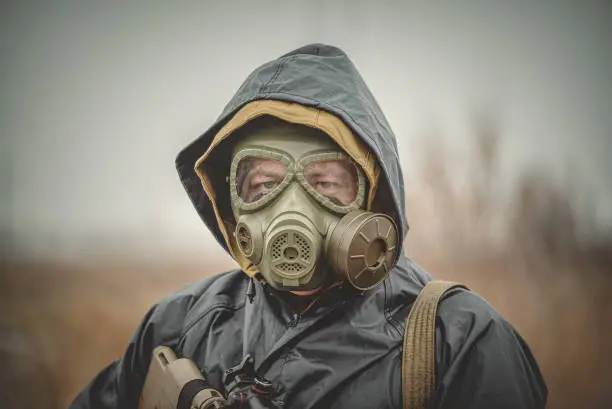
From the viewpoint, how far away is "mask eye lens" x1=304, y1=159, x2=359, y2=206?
1.82m

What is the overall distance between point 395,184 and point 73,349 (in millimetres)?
3403

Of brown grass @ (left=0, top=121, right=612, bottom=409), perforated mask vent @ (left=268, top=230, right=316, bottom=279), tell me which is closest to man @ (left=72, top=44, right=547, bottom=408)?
perforated mask vent @ (left=268, top=230, right=316, bottom=279)

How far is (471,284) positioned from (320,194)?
285 cm

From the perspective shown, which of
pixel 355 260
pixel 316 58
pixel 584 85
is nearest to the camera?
pixel 355 260

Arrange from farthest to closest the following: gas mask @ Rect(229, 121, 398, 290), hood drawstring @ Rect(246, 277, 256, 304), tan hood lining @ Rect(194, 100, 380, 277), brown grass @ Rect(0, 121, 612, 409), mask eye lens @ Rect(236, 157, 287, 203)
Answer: brown grass @ Rect(0, 121, 612, 409)
hood drawstring @ Rect(246, 277, 256, 304)
mask eye lens @ Rect(236, 157, 287, 203)
tan hood lining @ Rect(194, 100, 380, 277)
gas mask @ Rect(229, 121, 398, 290)

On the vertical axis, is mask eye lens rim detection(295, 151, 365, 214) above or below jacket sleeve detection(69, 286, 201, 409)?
above

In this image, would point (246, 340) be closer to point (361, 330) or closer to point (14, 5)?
point (361, 330)

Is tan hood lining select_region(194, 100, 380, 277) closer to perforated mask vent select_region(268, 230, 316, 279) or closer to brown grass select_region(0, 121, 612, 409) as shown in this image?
perforated mask vent select_region(268, 230, 316, 279)

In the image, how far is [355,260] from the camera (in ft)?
5.17

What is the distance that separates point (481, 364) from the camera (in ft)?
4.72

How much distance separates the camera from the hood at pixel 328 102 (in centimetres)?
178

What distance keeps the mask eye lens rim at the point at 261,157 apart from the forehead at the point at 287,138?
0.02 metres

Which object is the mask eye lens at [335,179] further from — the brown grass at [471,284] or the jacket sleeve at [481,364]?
the brown grass at [471,284]

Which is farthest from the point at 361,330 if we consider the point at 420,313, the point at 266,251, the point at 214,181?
the point at 214,181
